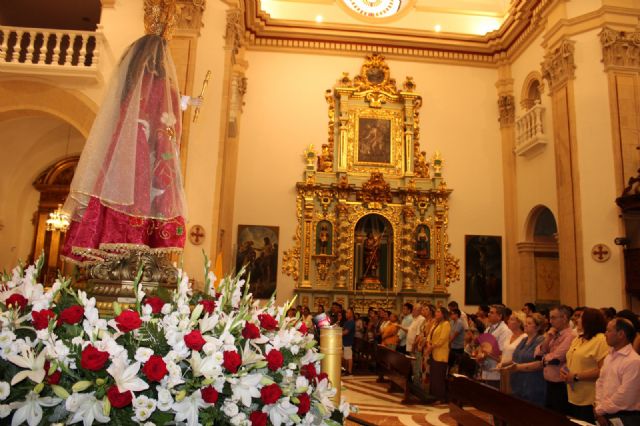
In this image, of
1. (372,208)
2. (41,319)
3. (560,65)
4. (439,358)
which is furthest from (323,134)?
(41,319)

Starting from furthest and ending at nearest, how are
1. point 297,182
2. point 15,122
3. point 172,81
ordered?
point 297,182 → point 15,122 → point 172,81

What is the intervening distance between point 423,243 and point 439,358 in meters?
7.25

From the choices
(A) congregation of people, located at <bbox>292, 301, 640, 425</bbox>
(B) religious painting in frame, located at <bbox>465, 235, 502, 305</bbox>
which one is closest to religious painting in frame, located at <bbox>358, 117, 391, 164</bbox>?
(B) religious painting in frame, located at <bbox>465, 235, 502, 305</bbox>

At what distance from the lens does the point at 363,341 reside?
12.3 m

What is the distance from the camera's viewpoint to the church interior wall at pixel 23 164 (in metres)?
13.1

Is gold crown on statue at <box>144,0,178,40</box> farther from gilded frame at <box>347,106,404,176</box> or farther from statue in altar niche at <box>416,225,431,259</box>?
statue in altar niche at <box>416,225,431,259</box>

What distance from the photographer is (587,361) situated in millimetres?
5414

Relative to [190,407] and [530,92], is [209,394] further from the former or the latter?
[530,92]

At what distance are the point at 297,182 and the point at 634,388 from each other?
1163cm

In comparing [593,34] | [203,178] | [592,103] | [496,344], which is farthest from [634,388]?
[593,34]

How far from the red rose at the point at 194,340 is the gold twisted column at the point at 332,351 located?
1.71 feet

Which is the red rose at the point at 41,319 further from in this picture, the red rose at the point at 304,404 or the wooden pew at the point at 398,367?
the wooden pew at the point at 398,367

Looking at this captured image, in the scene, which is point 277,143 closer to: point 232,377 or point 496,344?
point 496,344

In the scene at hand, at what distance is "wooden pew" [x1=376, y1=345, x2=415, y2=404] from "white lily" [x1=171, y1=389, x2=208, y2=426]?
6.84 meters
